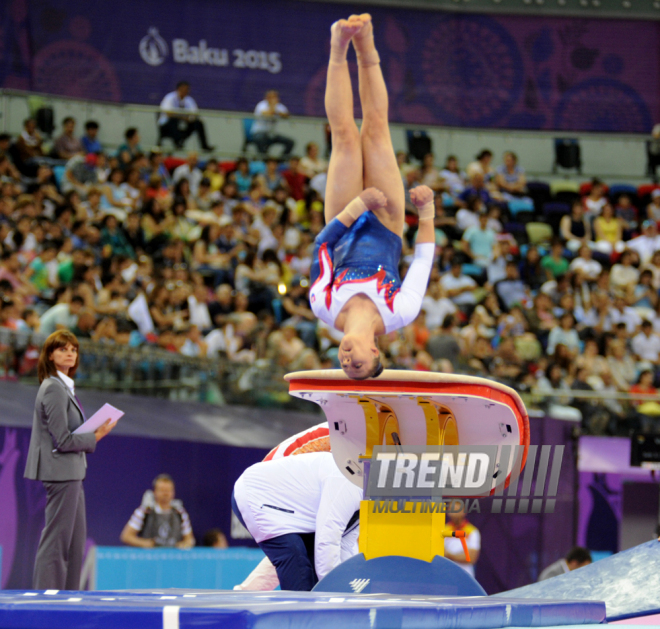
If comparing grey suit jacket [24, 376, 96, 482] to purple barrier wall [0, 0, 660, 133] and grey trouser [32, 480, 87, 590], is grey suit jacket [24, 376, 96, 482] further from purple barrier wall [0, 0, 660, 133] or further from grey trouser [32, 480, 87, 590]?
purple barrier wall [0, 0, 660, 133]

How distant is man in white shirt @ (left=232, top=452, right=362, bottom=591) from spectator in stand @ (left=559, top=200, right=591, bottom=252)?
34.5 feet

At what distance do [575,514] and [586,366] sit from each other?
3031 mm

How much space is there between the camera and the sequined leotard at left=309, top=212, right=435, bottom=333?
474 centimetres

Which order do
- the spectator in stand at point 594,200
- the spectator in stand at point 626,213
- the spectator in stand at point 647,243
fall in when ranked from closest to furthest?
the spectator in stand at point 647,243, the spectator in stand at point 594,200, the spectator in stand at point 626,213

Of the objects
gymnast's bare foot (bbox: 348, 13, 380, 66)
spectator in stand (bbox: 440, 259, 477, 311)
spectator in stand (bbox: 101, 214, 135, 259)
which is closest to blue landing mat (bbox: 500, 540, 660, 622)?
gymnast's bare foot (bbox: 348, 13, 380, 66)

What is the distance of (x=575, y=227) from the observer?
14.0m

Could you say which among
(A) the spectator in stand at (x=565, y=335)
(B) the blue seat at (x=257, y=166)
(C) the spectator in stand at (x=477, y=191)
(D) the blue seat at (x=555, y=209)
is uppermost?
(B) the blue seat at (x=257, y=166)

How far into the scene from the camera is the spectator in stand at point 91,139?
12672 millimetres

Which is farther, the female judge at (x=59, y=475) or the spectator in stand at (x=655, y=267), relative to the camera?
the spectator in stand at (x=655, y=267)

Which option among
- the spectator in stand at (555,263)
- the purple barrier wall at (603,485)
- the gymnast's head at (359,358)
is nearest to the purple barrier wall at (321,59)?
the spectator in stand at (555,263)

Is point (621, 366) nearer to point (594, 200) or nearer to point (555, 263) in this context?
point (555, 263)

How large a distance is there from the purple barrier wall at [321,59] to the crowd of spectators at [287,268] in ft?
8.43

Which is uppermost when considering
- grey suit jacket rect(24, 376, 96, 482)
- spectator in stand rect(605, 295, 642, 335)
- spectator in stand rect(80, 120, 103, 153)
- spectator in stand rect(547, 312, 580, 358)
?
spectator in stand rect(80, 120, 103, 153)
